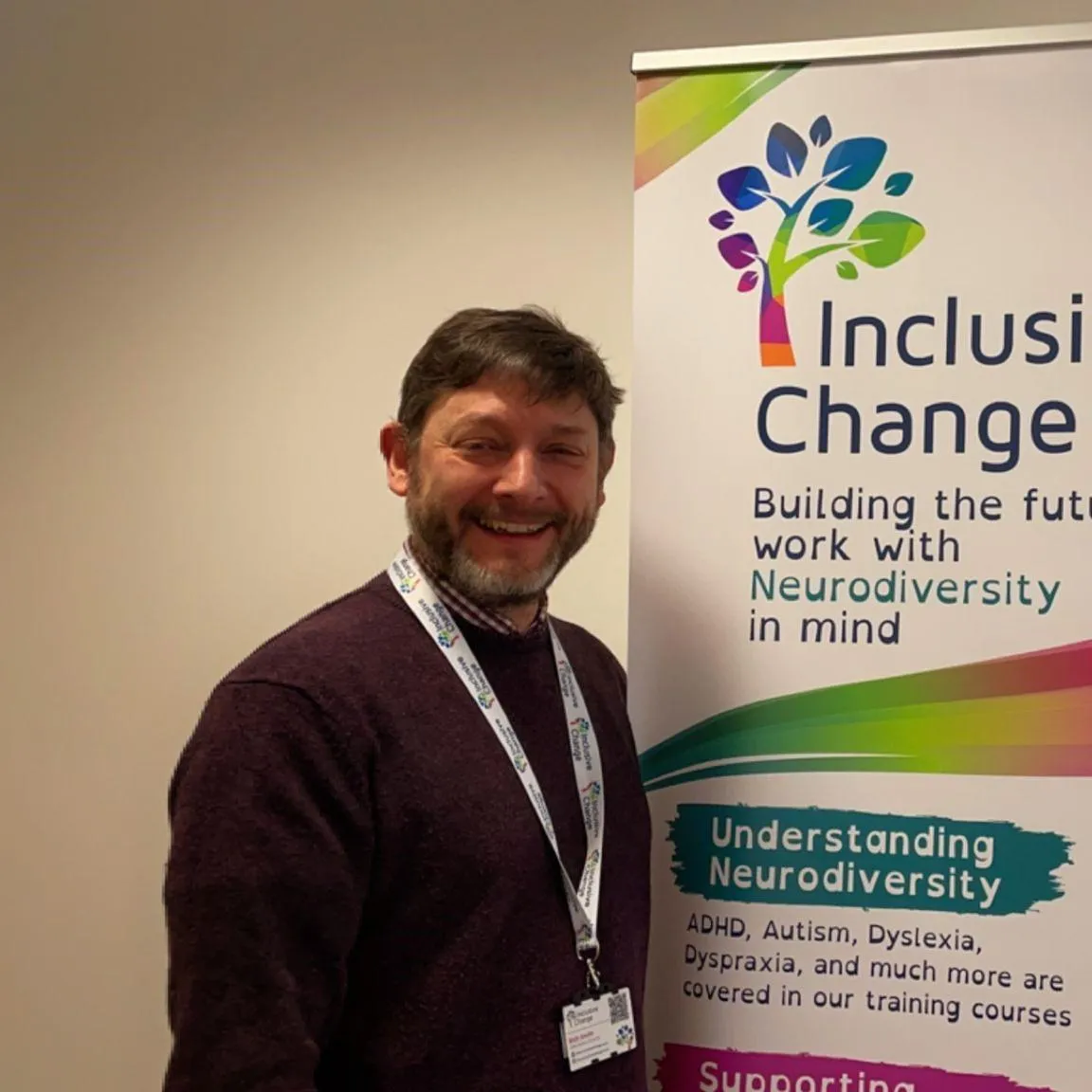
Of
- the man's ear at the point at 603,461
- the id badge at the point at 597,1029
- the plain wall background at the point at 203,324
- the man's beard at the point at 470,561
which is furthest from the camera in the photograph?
the plain wall background at the point at 203,324

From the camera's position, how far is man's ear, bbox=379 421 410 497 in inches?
56.7

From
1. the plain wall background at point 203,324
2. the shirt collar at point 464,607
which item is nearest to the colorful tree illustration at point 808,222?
the shirt collar at point 464,607

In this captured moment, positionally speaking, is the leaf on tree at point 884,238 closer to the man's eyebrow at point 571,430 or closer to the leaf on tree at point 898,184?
the leaf on tree at point 898,184

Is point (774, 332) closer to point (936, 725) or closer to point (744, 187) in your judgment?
point (744, 187)

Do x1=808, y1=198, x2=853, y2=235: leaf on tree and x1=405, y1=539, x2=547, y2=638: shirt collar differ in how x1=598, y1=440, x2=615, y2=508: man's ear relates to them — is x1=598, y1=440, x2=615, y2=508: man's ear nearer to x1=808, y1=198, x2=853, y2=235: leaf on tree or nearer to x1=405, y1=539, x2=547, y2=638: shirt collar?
x1=405, y1=539, x2=547, y2=638: shirt collar

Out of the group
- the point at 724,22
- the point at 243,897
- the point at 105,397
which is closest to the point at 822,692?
the point at 243,897

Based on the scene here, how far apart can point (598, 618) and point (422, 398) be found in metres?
0.76

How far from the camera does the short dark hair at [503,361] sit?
137 cm

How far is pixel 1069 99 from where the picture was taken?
1354mm

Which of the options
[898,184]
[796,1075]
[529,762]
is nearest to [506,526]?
[529,762]

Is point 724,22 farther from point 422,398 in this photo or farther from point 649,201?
point 422,398

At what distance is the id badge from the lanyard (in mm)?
30

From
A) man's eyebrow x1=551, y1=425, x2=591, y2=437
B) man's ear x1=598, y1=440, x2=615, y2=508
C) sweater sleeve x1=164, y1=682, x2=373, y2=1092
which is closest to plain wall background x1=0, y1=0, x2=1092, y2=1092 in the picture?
man's ear x1=598, y1=440, x2=615, y2=508

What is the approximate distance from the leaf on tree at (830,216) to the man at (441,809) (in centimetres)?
30
